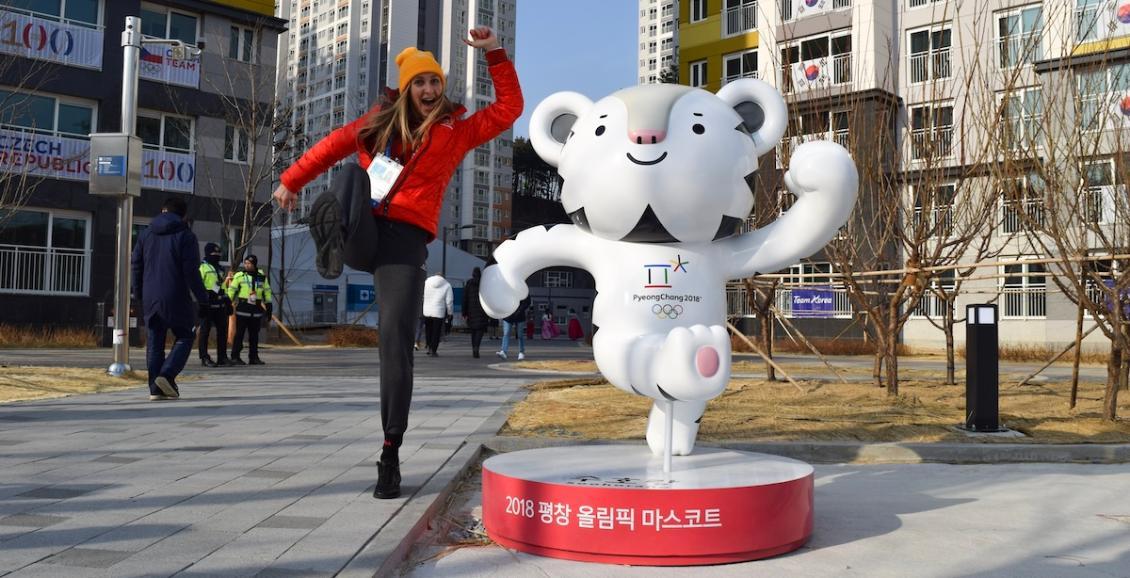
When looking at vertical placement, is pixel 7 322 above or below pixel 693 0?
A: below

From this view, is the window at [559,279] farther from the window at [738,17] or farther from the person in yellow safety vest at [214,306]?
the person in yellow safety vest at [214,306]

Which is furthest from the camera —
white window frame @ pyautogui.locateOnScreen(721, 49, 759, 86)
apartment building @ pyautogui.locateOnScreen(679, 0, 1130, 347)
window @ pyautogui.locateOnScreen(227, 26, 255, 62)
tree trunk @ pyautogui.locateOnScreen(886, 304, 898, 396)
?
white window frame @ pyautogui.locateOnScreen(721, 49, 759, 86)

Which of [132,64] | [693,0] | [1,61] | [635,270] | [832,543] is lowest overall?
[832,543]

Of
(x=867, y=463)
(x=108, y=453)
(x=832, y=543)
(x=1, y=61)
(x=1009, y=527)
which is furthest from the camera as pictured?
(x=1, y=61)

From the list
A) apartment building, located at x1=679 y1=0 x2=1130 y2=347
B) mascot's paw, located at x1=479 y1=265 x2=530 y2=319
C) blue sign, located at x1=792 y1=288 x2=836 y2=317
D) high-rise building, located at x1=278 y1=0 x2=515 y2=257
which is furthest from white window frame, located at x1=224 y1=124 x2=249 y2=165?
high-rise building, located at x1=278 y1=0 x2=515 y2=257

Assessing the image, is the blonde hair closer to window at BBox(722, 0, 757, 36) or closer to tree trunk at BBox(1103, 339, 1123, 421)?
tree trunk at BBox(1103, 339, 1123, 421)

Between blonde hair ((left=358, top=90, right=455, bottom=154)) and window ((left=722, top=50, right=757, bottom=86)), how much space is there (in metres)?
29.1

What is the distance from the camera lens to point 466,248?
291ft

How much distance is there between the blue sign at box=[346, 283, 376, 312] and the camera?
129 ft

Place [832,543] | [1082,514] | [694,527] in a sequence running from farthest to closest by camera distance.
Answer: [1082,514], [832,543], [694,527]

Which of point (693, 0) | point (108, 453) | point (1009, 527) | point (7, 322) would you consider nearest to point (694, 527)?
point (1009, 527)

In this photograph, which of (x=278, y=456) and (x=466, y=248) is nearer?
(x=278, y=456)

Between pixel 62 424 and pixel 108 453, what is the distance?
1.52 meters

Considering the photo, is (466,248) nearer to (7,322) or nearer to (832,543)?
(7,322)
